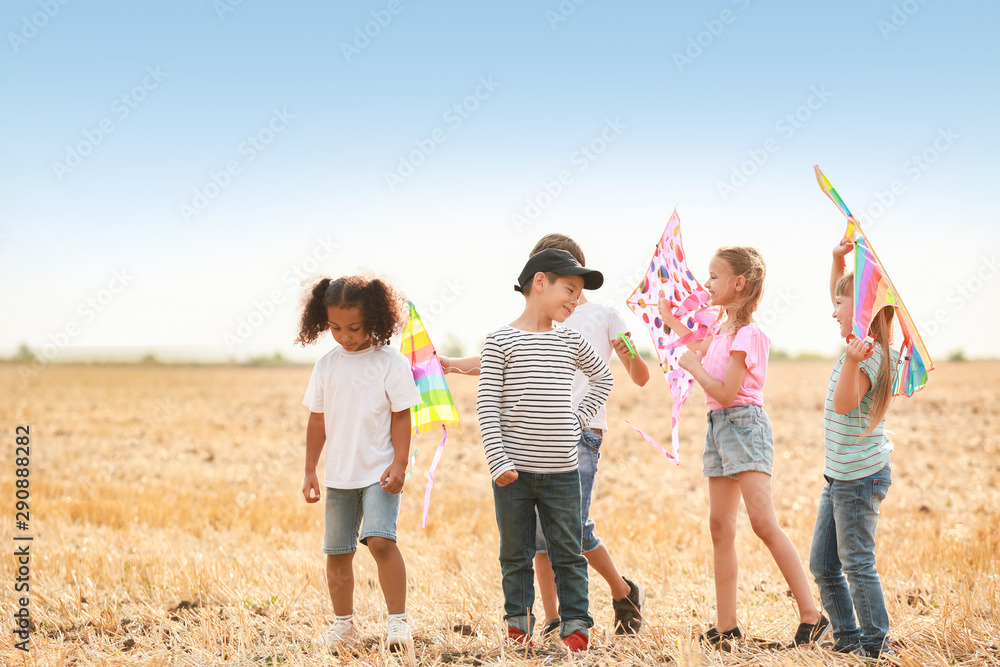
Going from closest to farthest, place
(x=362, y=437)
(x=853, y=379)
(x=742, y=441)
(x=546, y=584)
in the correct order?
(x=853, y=379) < (x=742, y=441) < (x=362, y=437) < (x=546, y=584)

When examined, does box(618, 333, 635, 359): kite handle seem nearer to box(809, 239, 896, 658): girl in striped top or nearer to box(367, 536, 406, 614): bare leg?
box(809, 239, 896, 658): girl in striped top

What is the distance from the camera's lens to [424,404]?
4.36 m

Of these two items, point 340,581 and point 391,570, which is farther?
point 340,581

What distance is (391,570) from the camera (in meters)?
4.03

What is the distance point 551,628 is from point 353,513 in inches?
49.3

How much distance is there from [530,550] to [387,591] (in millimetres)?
873

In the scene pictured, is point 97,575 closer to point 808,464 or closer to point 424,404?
point 424,404

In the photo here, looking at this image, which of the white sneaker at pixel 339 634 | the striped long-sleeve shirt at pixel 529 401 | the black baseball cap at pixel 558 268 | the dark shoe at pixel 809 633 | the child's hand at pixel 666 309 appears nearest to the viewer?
the striped long-sleeve shirt at pixel 529 401

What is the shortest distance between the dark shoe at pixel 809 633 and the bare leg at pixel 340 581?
95.6 inches

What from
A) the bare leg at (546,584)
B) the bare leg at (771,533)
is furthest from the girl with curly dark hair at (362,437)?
the bare leg at (771,533)

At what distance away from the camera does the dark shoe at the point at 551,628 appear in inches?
158

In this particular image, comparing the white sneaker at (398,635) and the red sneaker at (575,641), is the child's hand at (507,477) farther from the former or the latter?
the white sneaker at (398,635)

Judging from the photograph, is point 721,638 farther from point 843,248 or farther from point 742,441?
point 843,248

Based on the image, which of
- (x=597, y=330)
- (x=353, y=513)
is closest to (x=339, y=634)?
(x=353, y=513)
